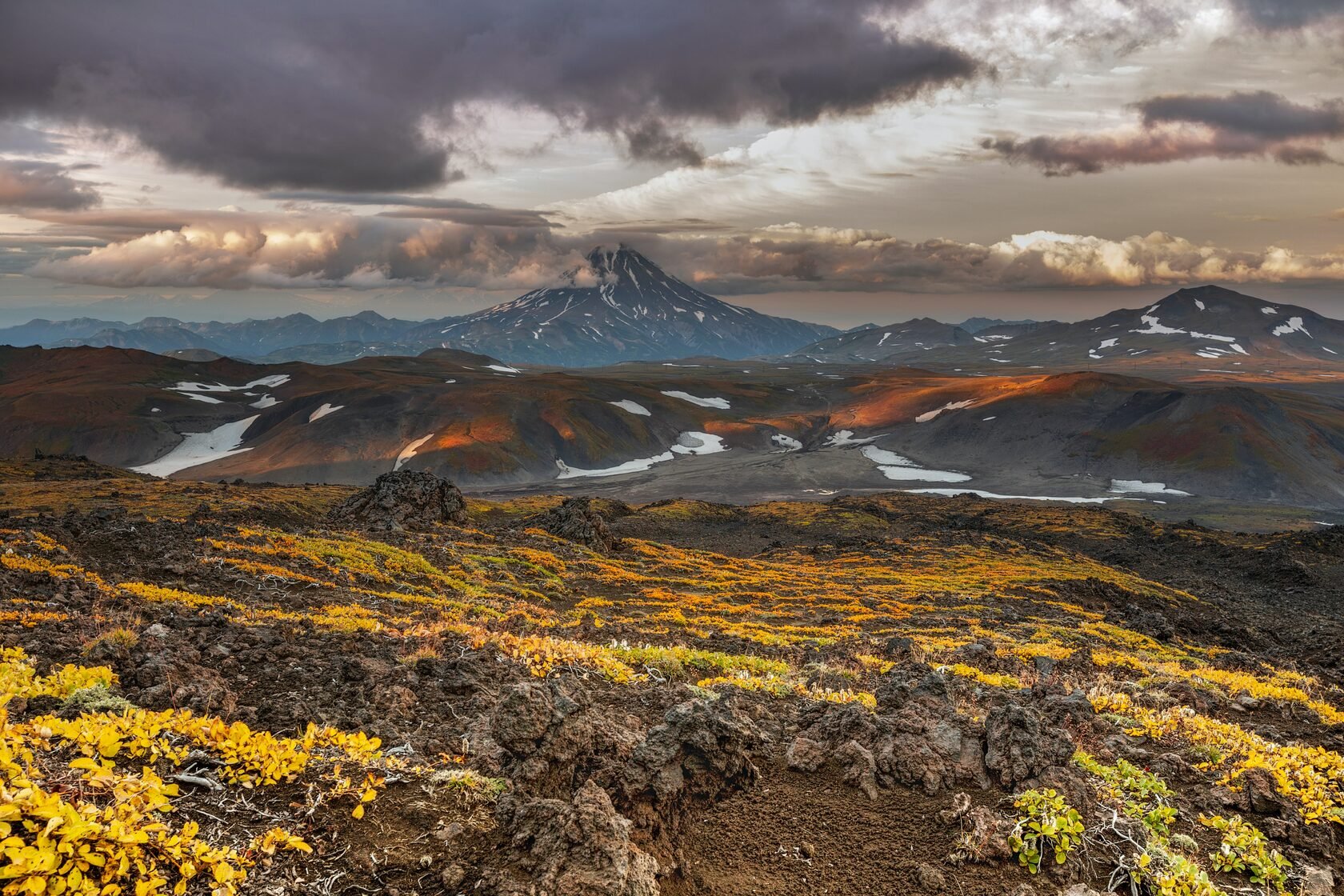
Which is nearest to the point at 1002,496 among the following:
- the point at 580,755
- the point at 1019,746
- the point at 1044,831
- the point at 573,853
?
the point at 1019,746

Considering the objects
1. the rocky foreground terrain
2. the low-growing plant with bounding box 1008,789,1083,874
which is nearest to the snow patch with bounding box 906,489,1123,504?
the rocky foreground terrain

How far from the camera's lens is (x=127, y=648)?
10.7 metres

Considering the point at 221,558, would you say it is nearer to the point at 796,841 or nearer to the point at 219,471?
the point at 796,841

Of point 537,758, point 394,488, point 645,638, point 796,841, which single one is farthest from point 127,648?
point 394,488

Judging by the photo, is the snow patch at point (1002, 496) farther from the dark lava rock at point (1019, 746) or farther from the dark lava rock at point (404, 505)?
the dark lava rock at point (1019, 746)

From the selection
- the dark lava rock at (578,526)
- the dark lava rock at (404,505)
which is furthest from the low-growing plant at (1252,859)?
the dark lava rock at (578,526)

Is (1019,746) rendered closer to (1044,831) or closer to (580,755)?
(1044,831)

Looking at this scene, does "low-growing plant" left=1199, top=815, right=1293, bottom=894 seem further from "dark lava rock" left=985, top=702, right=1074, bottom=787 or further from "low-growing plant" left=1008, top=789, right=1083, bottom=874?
"dark lava rock" left=985, top=702, right=1074, bottom=787

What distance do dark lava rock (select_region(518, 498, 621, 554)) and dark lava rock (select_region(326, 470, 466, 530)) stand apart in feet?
24.3

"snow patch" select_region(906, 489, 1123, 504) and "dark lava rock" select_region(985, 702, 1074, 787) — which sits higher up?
"dark lava rock" select_region(985, 702, 1074, 787)

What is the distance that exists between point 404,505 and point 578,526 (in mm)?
14576

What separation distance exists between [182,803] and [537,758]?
3106 mm

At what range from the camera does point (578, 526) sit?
62812mm

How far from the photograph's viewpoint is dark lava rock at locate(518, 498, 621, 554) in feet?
202
